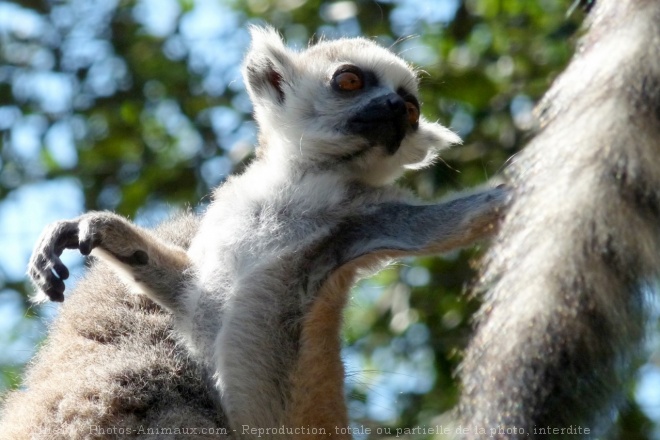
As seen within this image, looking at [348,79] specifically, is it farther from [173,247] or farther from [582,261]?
[582,261]

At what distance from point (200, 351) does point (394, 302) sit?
3.25 meters

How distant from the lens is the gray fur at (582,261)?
7.47 ft

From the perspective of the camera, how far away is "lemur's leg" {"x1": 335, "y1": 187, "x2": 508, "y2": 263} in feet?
11.7

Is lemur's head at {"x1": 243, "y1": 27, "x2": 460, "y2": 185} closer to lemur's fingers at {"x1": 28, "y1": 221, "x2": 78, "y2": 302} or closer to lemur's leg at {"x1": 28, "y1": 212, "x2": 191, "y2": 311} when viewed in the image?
lemur's leg at {"x1": 28, "y1": 212, "x2": 191, "y2": 311}

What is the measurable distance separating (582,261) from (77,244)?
2.62m

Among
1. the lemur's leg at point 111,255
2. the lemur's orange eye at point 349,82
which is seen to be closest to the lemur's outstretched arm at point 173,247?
the lemur's leg at point 111,255

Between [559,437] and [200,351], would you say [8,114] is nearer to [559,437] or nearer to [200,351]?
[200,351]

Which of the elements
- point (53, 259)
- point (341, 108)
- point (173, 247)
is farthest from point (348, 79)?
point (53, 259)

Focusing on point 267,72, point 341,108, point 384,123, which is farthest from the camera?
point 267,72

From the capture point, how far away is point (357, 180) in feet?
14.3

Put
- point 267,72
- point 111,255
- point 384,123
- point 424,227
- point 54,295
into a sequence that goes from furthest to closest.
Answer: point 267,72 < point 384,123 < point 111,255 < point 54,295 < point 424,227

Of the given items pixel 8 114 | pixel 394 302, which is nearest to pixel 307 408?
pixel 394 302

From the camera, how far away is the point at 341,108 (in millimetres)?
4668

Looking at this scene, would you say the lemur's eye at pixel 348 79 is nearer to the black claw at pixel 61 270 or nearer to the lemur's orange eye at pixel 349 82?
the lemur's orange eye at pixel 349 82
